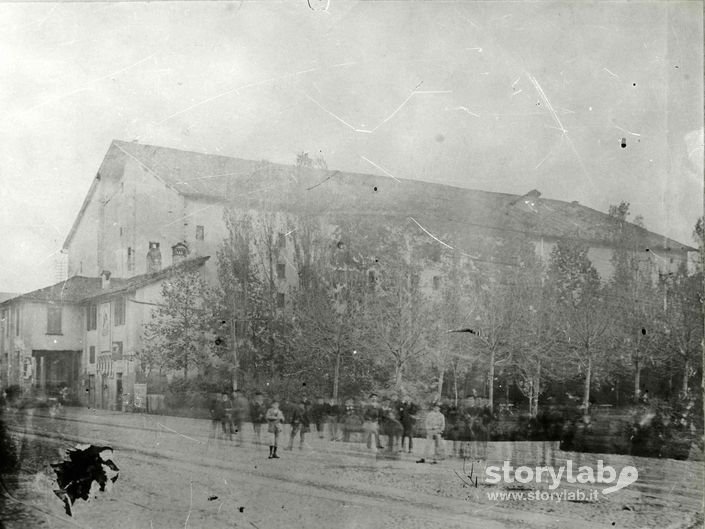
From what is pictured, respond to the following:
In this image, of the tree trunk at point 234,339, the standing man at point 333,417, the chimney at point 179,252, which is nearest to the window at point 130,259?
the chimney at point 179,252

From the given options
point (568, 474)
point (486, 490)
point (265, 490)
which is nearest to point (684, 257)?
point (568, 474)

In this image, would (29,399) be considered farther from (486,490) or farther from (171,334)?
(486,490)

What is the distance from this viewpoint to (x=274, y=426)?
3822 millimetres

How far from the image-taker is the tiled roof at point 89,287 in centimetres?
375

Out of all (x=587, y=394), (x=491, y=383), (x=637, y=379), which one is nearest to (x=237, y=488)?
(x=491, y=383)

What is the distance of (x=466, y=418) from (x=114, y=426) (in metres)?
2.04

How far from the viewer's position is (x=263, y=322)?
12.7 feet

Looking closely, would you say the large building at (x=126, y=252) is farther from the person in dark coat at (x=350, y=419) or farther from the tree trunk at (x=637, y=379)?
the tree trunk at (x=637, y=379)

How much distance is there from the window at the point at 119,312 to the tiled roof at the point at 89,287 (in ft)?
0.21

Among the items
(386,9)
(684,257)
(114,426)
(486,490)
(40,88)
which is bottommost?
(486,490)

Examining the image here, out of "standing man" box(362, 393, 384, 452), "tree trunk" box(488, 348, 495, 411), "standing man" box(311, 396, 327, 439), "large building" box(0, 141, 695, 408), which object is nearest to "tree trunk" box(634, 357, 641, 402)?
"tree trunk" box(488, 348, 495, 411)

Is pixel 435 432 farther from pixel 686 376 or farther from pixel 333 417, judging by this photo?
pixel 686 376

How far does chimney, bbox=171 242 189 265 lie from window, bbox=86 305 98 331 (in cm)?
51

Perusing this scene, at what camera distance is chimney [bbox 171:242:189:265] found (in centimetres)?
377
